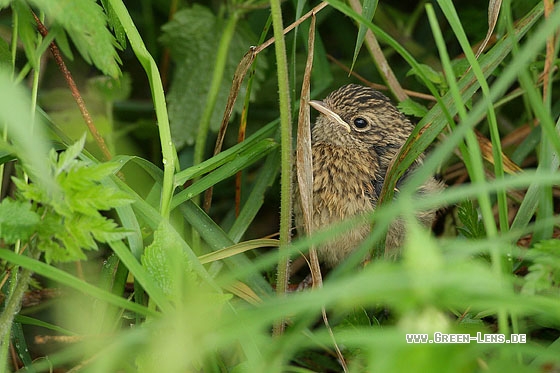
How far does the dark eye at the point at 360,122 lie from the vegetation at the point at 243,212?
167 mm

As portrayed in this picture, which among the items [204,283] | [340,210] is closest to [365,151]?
[340,210]

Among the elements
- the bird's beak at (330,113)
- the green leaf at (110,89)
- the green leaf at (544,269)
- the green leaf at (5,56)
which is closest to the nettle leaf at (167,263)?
the green leaf at (5,56)

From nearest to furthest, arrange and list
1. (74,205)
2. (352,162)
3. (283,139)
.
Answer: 1. (74,205)
2. (283,139)
3. (352,162)

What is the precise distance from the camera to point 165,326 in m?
1.77

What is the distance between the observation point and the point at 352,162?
3.26 metres

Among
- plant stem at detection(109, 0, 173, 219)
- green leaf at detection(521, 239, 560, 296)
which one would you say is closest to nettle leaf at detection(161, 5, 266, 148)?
plant stem at detection(109, 0, 173, 219)

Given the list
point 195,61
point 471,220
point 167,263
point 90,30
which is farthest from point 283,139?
point 195,61

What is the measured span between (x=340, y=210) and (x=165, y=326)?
1.44 metres

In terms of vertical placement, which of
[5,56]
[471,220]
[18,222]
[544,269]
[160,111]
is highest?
[5,56]

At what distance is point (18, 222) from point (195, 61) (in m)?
1.89

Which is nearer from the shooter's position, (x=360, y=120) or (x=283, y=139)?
(x=283, y=139)

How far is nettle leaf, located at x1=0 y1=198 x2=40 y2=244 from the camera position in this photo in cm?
187

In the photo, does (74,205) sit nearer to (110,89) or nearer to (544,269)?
(544,269)

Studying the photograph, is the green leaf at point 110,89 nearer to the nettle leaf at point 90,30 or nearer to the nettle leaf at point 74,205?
the nettle leaf at point 90,30
